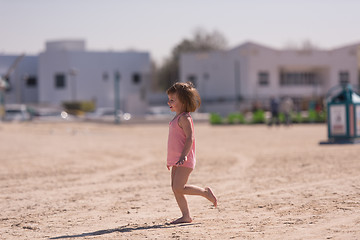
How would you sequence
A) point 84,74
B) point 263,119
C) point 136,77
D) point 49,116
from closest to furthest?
point 263,119 < point 49,116 < point 84,74 < point 136,77

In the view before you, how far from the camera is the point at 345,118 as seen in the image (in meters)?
18.6

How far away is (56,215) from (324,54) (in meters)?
58.7

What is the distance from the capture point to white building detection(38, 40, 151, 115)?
236 feet

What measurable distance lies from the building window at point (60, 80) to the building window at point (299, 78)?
88.0ft

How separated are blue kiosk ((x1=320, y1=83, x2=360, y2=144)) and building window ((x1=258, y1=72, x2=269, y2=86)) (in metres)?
43.6

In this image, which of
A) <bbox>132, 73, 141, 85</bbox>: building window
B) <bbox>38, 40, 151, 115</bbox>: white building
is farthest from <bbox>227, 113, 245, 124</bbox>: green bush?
<bbox>132, 73, 141, 85</bbox>: building window

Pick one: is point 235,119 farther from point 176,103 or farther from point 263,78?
point 176,103

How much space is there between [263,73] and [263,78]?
551 mm

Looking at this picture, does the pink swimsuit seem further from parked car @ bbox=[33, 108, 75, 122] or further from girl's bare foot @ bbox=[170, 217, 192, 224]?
parked car @ bbox=[33, 108, 75, 122]

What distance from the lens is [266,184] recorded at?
9.90 m

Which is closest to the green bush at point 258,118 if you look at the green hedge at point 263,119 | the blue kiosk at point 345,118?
the green hedge at point 263,119

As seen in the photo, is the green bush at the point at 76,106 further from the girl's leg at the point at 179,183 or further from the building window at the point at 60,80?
the girl's leg at the point at 179,183

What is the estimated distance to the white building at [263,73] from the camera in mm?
61625

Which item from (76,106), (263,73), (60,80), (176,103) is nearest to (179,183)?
(176,103)
